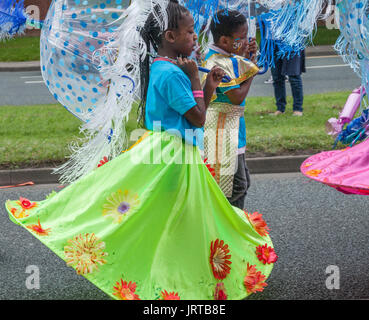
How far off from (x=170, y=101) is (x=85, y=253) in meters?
0.87

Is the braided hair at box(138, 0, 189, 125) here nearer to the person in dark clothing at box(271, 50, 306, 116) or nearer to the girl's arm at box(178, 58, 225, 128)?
the girl's arm at box(178, 58, 225, 128)

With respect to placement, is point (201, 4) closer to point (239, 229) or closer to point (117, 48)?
Answer: point (117, 48)

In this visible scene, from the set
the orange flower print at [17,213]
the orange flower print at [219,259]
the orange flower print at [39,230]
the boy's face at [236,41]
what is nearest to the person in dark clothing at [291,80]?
the boy's face at [236,41]

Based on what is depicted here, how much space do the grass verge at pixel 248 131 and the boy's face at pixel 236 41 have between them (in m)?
3.04

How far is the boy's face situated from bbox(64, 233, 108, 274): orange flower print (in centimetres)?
145

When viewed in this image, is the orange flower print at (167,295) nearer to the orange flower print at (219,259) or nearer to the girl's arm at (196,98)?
the orange flower print at (219,259)

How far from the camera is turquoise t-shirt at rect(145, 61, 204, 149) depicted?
123 inches

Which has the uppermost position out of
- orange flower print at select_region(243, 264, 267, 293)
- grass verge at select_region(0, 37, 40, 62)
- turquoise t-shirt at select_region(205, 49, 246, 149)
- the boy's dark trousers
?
turquoise t-shirt at select_region(205, 49, 246, 149)

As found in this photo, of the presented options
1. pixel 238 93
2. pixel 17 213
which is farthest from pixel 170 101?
pixel 17 213

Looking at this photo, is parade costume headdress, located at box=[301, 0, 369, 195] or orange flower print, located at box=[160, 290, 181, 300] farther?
parade costume headdress, located at box=[301, 0, 369, 195]

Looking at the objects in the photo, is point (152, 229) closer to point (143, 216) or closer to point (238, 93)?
point (143, 216)

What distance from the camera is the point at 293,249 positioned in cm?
453

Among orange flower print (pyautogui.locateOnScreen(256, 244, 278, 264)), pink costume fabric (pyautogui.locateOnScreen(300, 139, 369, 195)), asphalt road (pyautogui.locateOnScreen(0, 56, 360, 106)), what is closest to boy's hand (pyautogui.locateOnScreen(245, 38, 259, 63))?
pink costume fabric (pyautogui.locateOnScreen(300, 139, 369, 195))
